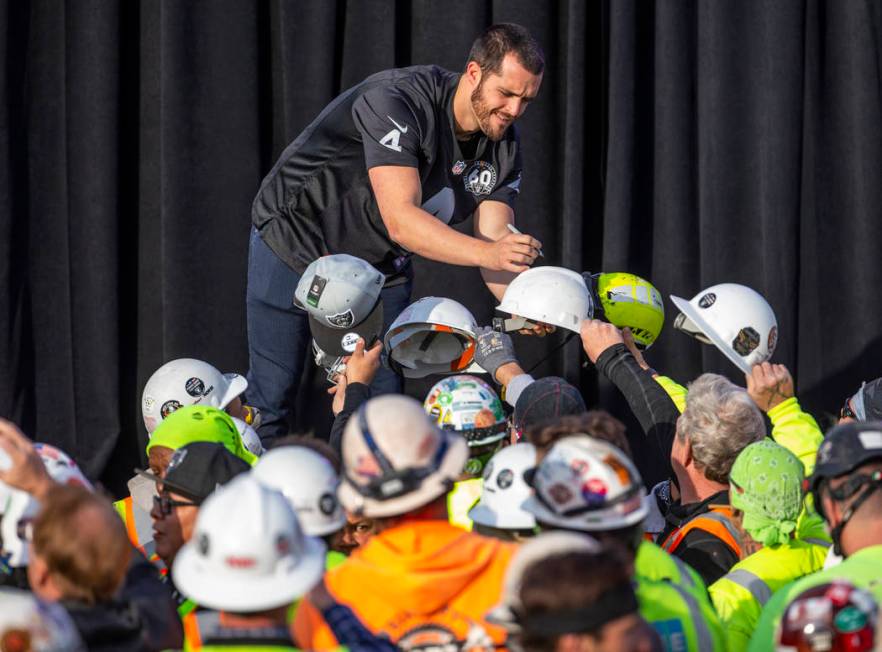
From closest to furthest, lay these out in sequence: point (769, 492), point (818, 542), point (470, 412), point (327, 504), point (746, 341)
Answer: point (327, 504) → point (769, 492) → point (818, 542) → point (470, 412) → point (746, 341)

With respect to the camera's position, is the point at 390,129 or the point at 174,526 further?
the point at 390,129

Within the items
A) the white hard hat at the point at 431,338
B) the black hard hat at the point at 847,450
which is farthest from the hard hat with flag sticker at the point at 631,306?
the black hard hat at the point at 847,450

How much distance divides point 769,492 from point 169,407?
2.54 m

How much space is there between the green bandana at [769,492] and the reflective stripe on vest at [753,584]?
0.45 ft

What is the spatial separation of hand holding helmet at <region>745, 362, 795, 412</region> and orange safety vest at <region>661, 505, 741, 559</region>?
56 cm

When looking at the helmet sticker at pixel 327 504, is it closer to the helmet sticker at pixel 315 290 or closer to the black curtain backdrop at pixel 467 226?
the helmet sticker at pixel 315 290

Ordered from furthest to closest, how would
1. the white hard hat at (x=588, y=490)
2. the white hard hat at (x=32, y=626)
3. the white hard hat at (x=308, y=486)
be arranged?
the white hard hat at (x=308, y=486) → the white hard hat at (x=588, y=490) → the white hard hat at (x=32, y=626)

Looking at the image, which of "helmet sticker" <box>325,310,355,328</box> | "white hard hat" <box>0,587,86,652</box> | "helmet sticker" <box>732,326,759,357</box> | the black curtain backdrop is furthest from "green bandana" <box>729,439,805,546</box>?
the black curtain backdrop

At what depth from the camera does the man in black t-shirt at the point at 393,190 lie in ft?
14.4

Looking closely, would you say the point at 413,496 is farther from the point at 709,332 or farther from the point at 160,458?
the point at 709,332

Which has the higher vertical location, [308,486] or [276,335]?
[308,486]

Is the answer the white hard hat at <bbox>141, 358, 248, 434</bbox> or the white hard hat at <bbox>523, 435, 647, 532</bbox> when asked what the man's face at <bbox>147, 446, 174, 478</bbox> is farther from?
the white hard hat at <bbox>523, 435, 647, 532</bbox>

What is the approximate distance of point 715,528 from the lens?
343cm

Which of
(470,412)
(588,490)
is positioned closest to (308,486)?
(588,490)
